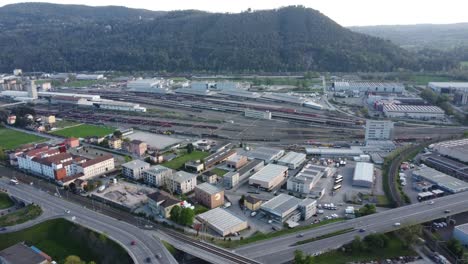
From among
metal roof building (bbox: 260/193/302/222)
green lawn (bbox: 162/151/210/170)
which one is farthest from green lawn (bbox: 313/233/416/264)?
green lawn (bbox: 162/151/210/170)

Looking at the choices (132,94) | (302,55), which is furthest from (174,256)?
(302,55)

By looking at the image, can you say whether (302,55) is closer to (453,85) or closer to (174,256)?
(453,85)

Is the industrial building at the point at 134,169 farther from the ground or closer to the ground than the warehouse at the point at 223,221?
farther from the ground

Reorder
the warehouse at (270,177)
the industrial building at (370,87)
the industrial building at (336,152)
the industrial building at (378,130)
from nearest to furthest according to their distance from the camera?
the warehouse at (270,177) → the industrial building at (336,152) → the industrial building at (378,130) → the industrial building at (370,87)

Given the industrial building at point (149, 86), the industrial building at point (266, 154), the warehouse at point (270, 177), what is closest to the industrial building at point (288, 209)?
the warehouse at point (270, 177)

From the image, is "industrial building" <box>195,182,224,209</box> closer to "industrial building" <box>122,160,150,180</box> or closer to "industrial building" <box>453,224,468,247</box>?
"industrial building" <box>122,160,150,180</box>

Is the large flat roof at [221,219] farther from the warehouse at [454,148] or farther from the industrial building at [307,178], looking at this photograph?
the warehouse at [454,148]

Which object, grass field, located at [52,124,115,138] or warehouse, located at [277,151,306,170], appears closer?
warehouse, located at [277,151,306,170]
